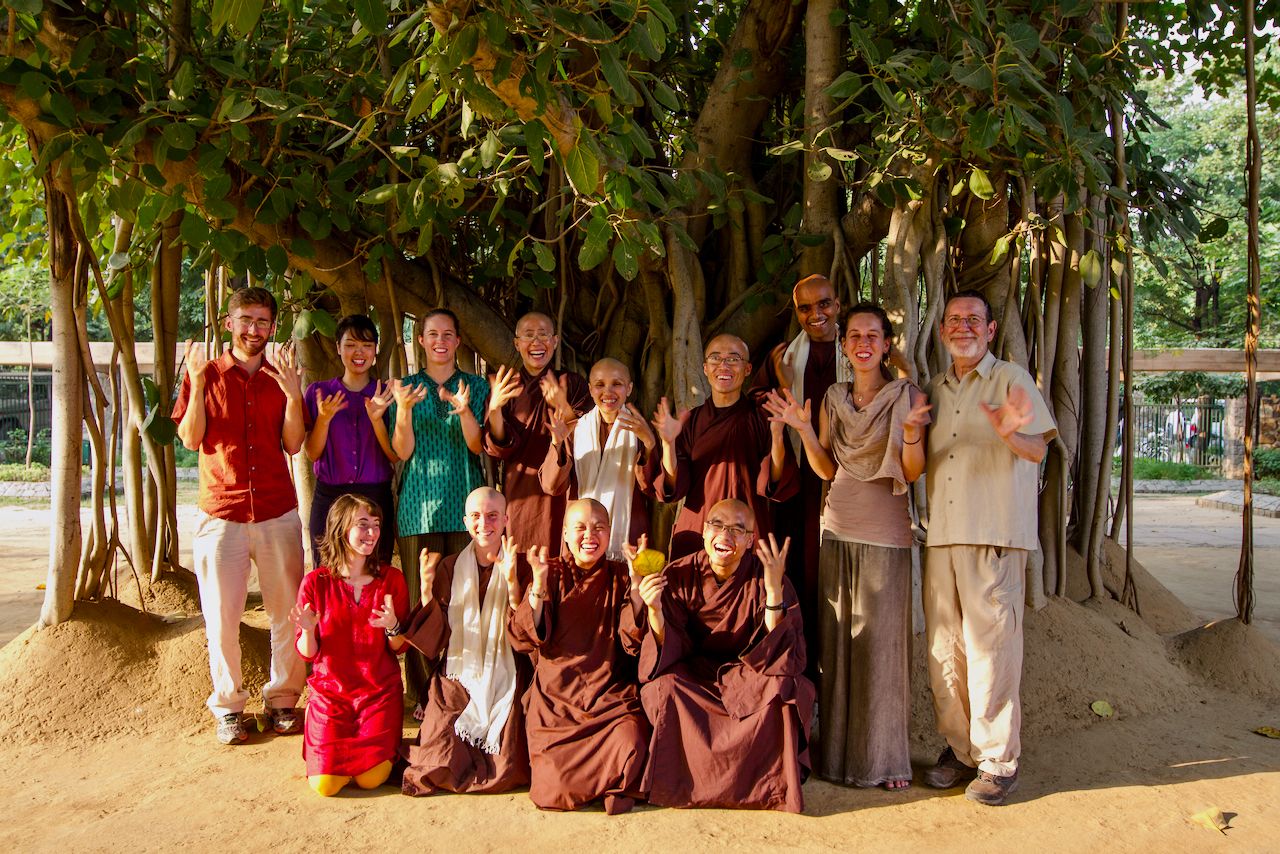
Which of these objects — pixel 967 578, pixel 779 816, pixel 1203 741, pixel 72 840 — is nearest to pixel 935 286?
pixel 967 578

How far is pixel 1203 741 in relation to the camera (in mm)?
3373

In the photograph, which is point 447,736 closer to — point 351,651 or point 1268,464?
point 351,651

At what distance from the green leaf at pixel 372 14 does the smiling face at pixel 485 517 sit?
1382mm

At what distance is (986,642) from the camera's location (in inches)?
113

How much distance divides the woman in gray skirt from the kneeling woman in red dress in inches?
48.4

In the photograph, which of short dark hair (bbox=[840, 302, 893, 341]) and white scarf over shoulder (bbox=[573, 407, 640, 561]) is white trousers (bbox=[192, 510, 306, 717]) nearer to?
white scarf over shoulder (bbox=[573, 407, 640, 561])

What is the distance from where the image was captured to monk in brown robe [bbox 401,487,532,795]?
295 centimetres

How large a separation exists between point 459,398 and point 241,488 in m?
0.74

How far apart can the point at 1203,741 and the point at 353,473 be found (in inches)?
112

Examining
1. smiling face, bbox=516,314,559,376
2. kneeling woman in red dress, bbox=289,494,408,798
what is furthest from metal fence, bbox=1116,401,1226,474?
kneeling woman in red dress, bbox=289,494,408,798

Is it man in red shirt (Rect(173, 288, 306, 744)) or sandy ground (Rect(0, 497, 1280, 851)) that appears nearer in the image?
sandy ground (Rect(0, 497, 1280, 851))

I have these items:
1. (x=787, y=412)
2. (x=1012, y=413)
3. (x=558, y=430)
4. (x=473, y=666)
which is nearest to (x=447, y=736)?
(x=473, y=666)

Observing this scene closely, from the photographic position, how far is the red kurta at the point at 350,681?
9.61 ft

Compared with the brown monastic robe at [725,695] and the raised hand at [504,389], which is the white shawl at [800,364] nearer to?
the brown monastic robe at [725,695]
